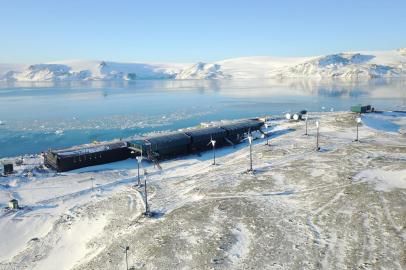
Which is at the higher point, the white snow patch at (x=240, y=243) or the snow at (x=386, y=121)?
the snow at (x=386, y=121)

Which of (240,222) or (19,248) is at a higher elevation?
(240,222)

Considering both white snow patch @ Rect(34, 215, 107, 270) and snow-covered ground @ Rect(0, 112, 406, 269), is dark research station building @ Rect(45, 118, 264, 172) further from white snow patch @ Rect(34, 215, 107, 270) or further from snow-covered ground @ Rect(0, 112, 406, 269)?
white snow patch @ Rect(34, 215, 107, 270)

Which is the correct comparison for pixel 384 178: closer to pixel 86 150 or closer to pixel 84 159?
pixel 84 159

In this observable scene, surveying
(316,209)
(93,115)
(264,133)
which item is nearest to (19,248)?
(316,209)

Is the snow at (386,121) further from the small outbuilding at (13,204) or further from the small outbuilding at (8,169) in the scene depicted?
the small outbuilding at (13,204)

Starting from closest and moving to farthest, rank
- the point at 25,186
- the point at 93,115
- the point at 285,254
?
the point at 285,254 < the point at 25,186 < the point at 93,115

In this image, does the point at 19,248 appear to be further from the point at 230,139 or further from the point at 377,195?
the point at 230,139

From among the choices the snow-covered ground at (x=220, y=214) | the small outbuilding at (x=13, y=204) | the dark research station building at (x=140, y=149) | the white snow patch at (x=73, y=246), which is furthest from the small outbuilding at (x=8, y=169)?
the white snow patch at (x=73, y=246)
